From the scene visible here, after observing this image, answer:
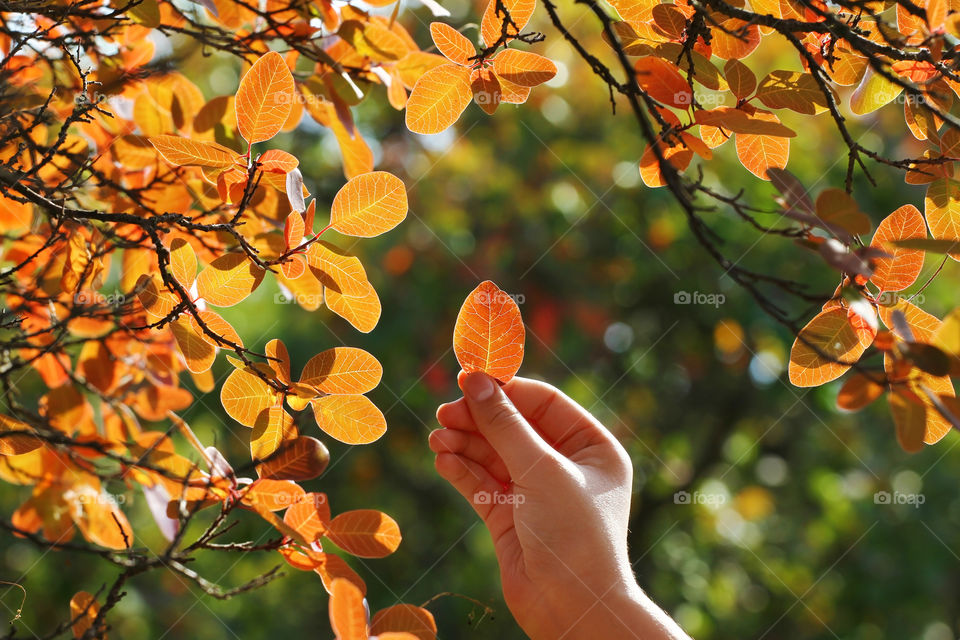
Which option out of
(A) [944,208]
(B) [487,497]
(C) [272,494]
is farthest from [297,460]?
(A) [944,208]

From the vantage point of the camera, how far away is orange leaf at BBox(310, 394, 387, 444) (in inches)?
35.9

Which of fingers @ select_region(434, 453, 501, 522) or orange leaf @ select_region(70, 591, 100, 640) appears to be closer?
orange leaf @ select_region(70, 591, 100, 640)

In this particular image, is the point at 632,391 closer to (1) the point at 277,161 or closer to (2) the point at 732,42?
(2) the point at 732,42

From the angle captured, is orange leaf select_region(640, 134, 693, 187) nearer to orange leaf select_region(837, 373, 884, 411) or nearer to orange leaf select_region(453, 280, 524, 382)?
orange leaf select_region(453, 280, 524, 382)

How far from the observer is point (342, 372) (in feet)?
2.92

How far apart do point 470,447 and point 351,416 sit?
0.32 metres

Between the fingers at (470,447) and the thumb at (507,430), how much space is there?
0.36 feet

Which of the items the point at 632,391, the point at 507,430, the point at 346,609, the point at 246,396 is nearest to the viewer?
the point at 346,609

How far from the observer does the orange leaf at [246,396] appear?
888 millimetres

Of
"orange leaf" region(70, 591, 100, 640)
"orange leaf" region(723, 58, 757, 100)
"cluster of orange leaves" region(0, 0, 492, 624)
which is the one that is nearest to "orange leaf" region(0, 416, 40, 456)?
"cluster of orange leaves" region(0, 0, 492, 624)

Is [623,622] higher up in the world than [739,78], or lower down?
lower down

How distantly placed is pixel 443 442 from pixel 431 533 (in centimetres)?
377

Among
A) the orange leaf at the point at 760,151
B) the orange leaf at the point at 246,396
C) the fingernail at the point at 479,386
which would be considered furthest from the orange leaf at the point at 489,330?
the orange leaf at the point at 760,151

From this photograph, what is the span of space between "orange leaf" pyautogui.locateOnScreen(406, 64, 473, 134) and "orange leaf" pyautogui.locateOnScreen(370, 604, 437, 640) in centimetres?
59
